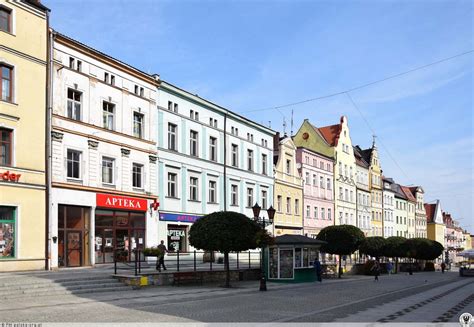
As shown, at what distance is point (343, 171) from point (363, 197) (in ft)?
30.6

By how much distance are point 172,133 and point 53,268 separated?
1364 cm

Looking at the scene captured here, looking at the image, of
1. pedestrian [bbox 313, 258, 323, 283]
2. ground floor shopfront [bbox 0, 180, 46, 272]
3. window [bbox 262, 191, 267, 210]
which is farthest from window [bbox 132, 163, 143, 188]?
window [bbox 262, 191, 267, 210]

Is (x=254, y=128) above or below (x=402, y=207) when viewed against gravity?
above

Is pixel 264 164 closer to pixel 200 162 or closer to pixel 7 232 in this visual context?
pixel 200 162

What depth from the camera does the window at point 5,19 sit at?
26.5m

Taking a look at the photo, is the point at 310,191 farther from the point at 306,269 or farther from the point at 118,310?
the point at 118,310

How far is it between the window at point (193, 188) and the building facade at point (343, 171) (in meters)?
30.4

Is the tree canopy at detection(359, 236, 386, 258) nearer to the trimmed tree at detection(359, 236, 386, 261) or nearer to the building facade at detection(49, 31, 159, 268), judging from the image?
the trimmed tree at detection(359, 236, 386, 261)

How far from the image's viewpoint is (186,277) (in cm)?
2786

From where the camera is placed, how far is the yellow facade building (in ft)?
85.6

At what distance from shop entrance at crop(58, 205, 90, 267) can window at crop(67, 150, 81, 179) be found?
173 cm

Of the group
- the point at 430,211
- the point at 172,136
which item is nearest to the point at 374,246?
the point at 172,136

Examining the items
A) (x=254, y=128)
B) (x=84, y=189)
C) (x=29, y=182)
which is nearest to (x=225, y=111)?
(x=254, y=128)

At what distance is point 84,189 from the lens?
30453 mm
